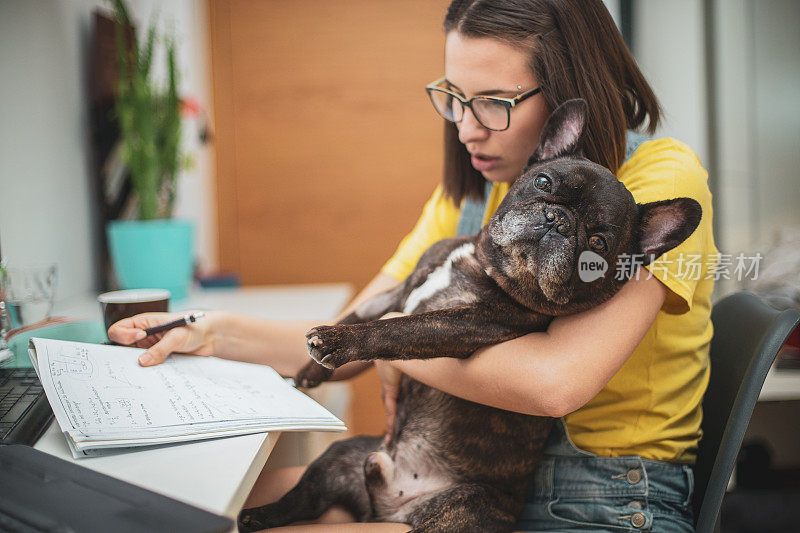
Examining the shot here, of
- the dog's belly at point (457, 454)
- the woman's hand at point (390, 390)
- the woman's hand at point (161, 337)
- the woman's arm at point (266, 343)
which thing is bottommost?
the dog's belly at point (457, 454)

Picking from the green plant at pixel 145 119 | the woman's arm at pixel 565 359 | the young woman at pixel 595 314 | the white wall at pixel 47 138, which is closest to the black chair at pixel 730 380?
the young woman at pixel 595 314

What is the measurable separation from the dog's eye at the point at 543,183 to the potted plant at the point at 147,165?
4.59 feet

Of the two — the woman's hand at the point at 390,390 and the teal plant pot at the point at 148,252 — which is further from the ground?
the teal plant pot at the point at 148,252

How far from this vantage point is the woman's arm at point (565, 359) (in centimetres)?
87

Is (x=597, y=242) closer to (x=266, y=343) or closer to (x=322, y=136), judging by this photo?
(x=266, y=343)

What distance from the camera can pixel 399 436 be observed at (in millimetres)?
1163

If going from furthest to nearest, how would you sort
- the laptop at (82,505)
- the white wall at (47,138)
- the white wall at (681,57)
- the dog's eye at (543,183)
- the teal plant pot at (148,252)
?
the teal plant pot at (148,252) → the white wall at (681,57) → the white wall at (47,138) → the dog's eye at (543,183) → the laptop at (82,505)

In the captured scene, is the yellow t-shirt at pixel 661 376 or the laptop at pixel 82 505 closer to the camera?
the laptop at pixel 82 505

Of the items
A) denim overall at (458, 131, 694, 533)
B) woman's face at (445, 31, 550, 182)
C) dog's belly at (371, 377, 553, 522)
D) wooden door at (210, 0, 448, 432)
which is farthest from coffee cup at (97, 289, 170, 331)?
wooden door at (210, 0, 448, 432)

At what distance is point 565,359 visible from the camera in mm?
881

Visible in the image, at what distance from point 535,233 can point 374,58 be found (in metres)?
2.21

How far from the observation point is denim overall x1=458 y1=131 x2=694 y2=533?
3.32 ft

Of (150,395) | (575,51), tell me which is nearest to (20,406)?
Result: (150,395)

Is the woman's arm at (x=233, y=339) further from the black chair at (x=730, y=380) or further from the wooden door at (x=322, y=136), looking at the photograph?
the wooden door at (x=322, y=136)
